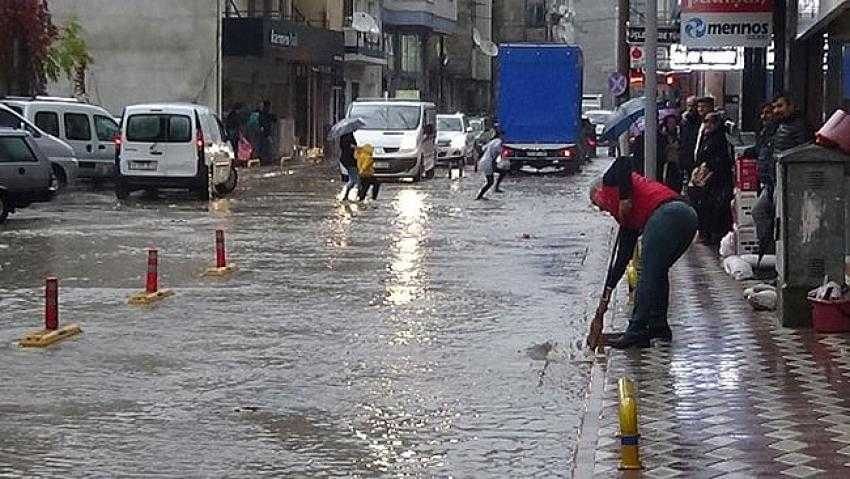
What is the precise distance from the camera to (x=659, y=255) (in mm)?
12852

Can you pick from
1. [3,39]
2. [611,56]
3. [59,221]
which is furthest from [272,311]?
[611,56]

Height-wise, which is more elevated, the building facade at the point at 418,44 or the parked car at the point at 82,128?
the building facade at the point at 418,44

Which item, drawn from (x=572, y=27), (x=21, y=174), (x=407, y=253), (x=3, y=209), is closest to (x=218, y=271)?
(x=407, y=253)

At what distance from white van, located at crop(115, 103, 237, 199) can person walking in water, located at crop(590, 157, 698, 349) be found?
19.8m

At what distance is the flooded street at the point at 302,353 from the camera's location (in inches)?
372

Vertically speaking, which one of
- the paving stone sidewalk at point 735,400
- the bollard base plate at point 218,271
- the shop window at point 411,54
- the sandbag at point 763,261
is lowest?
the bollard base plate at point 218,271

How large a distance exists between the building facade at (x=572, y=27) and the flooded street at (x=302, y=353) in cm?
6928

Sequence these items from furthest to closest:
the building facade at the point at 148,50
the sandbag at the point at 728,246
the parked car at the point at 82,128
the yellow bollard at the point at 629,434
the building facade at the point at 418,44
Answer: the building facade at the point at 418,44 < the building facade at the point at 148,50 < the parked car at the point at 82,128 < the sandbag at the point at 728,246 < the yellow bollard at the point at 629,434

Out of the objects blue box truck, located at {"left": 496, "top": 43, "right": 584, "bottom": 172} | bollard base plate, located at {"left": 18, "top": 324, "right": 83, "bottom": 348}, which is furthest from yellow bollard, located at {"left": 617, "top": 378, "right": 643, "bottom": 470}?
blue box truck, located at {"left": 496, "top": 43, "right": 584, "bottom": 172}

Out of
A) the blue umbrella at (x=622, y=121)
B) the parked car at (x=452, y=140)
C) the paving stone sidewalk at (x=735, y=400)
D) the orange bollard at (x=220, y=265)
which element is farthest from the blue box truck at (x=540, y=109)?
the paving stone sidewalk at (x=735, y=400)

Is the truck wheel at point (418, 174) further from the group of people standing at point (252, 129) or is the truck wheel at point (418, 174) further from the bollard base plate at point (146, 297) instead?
the bollard base plate at point (146, 297)

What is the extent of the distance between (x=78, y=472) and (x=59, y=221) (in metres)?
18.3

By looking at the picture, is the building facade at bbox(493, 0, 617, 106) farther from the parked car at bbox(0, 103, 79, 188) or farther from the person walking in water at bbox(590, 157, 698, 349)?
the person walking in water at bbox(590, 157, 698, 349)

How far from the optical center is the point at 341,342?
13703 mm
